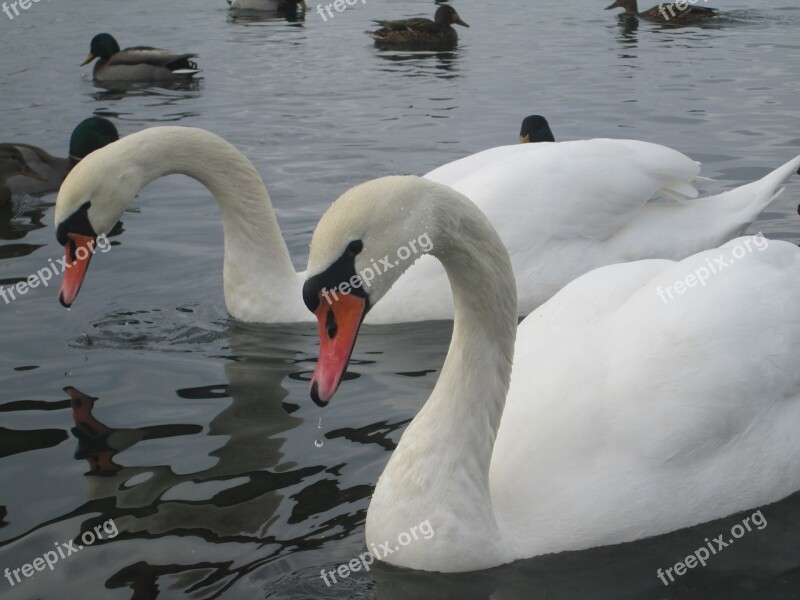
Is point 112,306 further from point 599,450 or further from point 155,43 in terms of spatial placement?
point 155,43

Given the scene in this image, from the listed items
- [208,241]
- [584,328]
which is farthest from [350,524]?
[208,241]

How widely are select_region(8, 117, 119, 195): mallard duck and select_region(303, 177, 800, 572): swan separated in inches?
253

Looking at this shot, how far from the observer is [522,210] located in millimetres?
6762

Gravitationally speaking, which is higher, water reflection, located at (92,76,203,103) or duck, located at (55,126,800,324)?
duck, located at (55,126,800,324)

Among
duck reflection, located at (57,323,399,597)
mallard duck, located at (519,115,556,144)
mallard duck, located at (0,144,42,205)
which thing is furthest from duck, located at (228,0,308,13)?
duck reflection, located at (57,323,399,597)

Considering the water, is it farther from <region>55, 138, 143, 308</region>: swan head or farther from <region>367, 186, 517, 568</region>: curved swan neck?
<region>55, 138, 143, 308</region>: swan head

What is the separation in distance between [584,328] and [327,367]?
137cm

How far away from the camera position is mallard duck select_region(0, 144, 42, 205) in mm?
9822

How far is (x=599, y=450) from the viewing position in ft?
14.5

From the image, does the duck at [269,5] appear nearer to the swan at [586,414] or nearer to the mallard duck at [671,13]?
the mallard duck at [671,13]

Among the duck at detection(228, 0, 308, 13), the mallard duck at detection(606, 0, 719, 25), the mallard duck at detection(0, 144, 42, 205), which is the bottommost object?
the mallard duck at detection(606, 0, 719, 25)

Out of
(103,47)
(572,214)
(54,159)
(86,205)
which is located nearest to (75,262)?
(86,205)

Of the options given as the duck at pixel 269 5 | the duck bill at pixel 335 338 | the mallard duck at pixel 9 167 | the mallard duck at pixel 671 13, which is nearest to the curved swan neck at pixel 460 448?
the duck bill at pixel 335 338

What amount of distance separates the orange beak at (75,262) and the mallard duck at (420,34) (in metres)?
12.5
